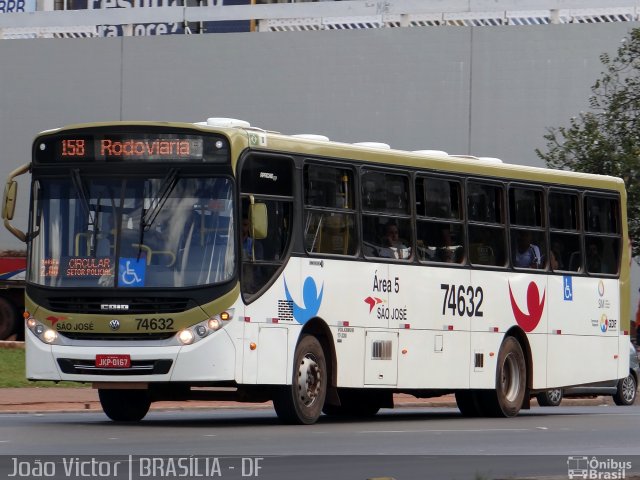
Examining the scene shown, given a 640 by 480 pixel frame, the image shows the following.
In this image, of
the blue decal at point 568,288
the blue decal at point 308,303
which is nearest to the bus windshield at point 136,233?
the blue decal at point 308,303

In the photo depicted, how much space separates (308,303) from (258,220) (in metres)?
1.43

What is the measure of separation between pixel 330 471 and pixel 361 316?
22.4 ft

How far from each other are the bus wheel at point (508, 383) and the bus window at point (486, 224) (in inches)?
46.0

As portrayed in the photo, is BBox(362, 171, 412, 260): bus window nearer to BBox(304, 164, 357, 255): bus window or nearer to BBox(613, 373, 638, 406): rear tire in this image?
BBox(304, 164, 357, 255): bus window

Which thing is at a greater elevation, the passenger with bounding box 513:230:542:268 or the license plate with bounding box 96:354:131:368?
the passenger with bounding box 513:230:542:268

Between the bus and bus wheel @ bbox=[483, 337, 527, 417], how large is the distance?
0.05 meters

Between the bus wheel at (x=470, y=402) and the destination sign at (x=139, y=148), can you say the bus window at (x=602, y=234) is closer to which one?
the bus wheel at (x=470, y=402)

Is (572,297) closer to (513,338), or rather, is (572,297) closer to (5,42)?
(513,338)

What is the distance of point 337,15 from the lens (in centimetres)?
6159

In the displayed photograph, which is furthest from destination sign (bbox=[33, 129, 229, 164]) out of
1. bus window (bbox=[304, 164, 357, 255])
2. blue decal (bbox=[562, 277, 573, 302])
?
blue decal (bbox=[562, 277, 573, 302])

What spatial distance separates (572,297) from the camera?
72.8ft

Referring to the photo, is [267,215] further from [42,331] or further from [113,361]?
[42,331]

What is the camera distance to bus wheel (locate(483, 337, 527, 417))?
20.9 meters

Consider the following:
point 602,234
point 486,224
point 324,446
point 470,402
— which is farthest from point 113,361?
point 602,234
